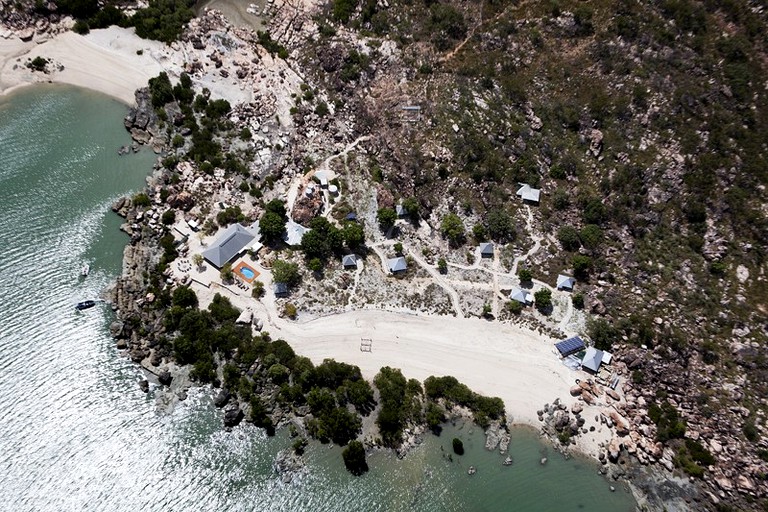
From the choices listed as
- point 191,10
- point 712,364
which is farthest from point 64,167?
point 712,364

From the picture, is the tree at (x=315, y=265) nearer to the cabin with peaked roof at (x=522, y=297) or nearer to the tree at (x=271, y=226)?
the tree at (x=271, y=226)

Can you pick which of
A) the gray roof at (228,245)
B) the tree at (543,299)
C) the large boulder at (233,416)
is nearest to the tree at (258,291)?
the gray roof at (228,245)

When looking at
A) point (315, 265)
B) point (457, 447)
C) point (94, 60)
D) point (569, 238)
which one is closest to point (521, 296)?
point (569, 238)

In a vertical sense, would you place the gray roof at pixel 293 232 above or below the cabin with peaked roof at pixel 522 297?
below

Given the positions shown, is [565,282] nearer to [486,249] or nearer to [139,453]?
[486,249]

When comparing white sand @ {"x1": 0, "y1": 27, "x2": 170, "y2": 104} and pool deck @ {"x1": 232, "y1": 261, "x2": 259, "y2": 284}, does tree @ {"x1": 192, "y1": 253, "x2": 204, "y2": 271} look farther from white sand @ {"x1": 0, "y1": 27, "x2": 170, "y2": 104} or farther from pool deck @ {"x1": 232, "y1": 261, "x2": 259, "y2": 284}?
white sand @ {"x1": 0, "y1": 27, "x2": 170, "y2": 104}

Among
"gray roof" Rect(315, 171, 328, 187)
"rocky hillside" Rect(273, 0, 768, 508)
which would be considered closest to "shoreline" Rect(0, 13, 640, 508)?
"rocky hillside" Rect(273, 0, 768, 508)
